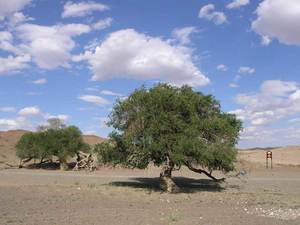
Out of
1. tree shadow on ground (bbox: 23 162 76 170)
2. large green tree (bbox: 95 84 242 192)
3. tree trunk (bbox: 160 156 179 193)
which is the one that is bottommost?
tree trunk (bbox: 160 156 179 193)

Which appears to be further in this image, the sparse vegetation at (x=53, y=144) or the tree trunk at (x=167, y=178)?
the sparse vegetation at (x=53, y=144)

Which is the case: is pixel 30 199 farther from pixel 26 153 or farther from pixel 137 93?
pixel 26 153

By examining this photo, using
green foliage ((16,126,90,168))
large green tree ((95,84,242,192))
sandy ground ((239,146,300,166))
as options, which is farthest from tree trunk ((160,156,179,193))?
sandy ground ((239,146,300,166))

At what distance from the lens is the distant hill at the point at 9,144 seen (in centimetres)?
7082

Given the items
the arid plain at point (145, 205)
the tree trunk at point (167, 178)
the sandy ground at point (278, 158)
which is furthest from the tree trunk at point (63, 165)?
the sandy ground at point (278, 158)

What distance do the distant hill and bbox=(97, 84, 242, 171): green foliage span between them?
33623 mm

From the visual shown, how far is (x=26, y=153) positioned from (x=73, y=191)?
97.5ft

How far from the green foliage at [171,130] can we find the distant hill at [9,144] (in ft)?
110

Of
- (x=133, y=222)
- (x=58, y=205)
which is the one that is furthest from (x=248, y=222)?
(x=58, y=205)

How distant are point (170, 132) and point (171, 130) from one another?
0.47 feet

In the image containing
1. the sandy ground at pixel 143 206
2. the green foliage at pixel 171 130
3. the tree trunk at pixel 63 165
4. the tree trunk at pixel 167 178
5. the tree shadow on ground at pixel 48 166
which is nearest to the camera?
the sandy ground at pixel 143 206

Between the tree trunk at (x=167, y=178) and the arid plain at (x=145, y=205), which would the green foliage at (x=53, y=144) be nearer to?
the arid plain at (x=145, y=205)

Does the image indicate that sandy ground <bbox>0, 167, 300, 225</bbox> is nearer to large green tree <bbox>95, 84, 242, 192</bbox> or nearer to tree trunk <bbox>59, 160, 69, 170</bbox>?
large green tree <bbox>95, 84, 242, 192</bbox>

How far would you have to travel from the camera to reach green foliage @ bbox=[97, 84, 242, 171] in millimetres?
31250
